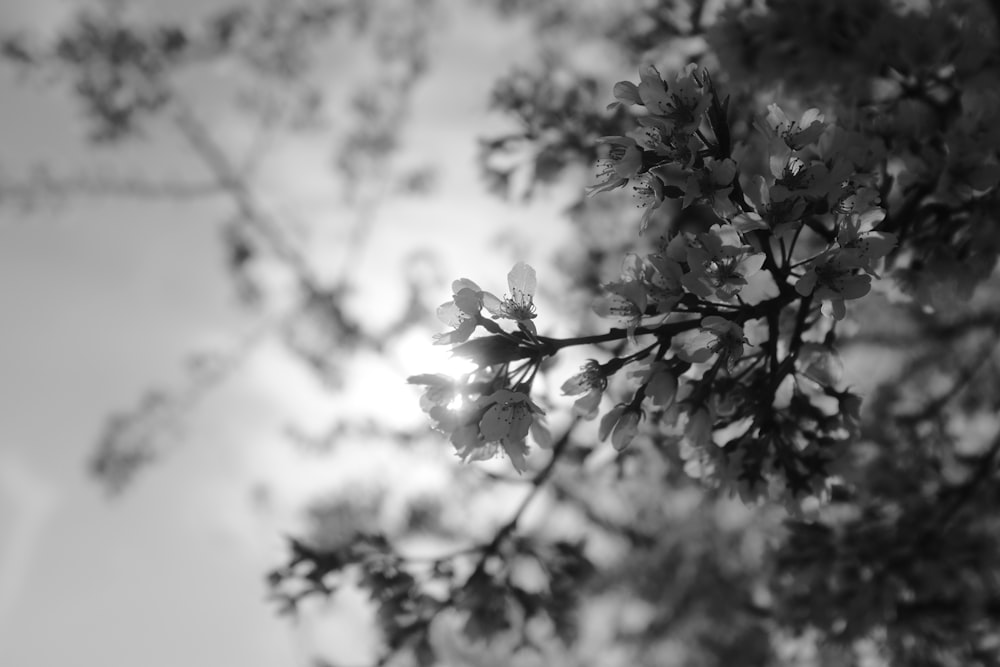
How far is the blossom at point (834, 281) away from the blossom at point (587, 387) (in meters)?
0.62

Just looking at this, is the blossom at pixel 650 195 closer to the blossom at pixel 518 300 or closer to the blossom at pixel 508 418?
the blossom at pixel 518 300

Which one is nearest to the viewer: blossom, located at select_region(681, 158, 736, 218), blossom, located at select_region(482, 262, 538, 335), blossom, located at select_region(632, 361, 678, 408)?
blossom, located at select_region(681, 158, 736, 218)

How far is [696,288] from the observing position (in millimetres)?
1962

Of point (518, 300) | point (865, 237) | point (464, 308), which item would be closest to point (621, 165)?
point (518, 300)

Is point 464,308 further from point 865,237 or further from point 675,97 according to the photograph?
point 865,237

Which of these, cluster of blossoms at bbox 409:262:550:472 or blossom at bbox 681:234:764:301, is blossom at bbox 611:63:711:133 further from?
cluster of blossoms at bbox 409:262:550:472

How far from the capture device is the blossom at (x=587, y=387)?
222 centimetres

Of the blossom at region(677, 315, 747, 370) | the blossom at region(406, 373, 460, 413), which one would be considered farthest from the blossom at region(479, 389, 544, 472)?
the blossom at region(677, 315, 747, 370)

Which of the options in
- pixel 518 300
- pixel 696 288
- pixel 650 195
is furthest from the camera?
pixel 518 300

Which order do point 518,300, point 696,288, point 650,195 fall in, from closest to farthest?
point 696,288 < point 650,195 < point 518,300

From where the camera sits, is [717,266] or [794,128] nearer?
[717,266]

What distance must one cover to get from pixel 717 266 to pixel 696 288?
13 cm

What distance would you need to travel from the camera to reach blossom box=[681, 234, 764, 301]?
1.96m

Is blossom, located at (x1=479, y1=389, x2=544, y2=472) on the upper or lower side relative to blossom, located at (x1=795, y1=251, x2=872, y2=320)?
lower
